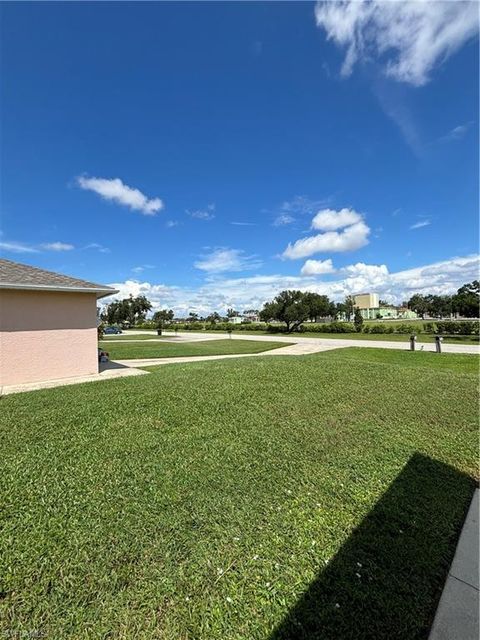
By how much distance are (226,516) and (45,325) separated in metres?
8.10

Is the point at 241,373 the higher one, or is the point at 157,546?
the point at 241,373

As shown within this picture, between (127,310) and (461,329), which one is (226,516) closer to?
(461,329)

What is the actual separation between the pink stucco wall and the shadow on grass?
8.78 metres

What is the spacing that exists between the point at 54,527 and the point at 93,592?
78 cm

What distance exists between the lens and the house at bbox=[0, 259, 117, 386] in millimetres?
8133

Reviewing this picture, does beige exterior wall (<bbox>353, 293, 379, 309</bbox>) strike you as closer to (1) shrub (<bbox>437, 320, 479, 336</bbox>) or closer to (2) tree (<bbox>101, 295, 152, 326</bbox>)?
(2) tree (<bbox>101, 295, 152, 326</bbox>)

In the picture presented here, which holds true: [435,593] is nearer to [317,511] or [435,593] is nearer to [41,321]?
[317,511]

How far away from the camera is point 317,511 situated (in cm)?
287

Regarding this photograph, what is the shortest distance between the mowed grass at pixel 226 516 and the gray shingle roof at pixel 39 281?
3774 mm

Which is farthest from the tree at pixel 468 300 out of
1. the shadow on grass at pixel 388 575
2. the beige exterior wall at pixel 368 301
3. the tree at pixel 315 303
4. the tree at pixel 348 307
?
the beige exterior wall at pixel 368 301

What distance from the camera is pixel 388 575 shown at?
2.18 meters

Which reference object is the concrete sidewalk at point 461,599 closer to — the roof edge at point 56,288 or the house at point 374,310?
the roof edge at point 56,288

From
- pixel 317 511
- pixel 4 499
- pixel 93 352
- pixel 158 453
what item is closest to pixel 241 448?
pixel 158 453

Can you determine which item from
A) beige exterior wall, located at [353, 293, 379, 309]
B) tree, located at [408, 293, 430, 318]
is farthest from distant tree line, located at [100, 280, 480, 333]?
beige exterior wall, located at [353, 293, 379, 309]
